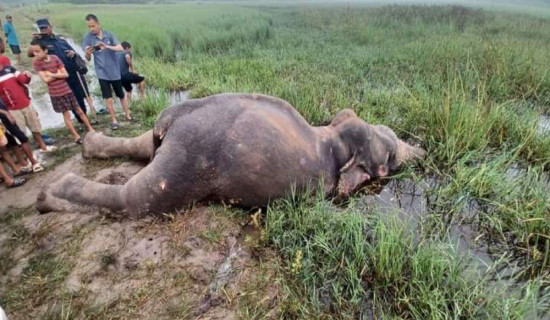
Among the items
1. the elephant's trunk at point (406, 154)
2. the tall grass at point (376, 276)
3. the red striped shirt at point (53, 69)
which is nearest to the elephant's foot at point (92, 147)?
the red striped shirt at point (53, 69)

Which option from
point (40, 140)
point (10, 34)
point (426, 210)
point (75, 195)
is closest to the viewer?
point (75, 195)

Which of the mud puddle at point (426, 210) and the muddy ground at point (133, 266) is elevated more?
the muddy ground at point (133, 266)

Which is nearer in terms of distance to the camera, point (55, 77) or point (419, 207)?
point (419, 207)

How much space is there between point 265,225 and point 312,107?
2742mm

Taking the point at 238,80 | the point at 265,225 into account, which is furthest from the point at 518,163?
the point at 238,80

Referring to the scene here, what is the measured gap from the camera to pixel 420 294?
2223 millimetres

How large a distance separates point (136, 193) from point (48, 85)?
2684 millimetres

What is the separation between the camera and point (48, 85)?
438 cm

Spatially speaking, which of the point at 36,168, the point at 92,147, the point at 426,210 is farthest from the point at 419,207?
the point at 36,168

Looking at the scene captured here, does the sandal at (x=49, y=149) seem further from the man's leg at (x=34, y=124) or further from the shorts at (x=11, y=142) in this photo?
the shorts at (x=11, y=142)

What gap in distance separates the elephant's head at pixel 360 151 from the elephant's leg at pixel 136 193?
1.47 m

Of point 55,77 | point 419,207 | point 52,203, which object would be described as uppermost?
point 55,77

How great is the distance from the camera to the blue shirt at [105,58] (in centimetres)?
491

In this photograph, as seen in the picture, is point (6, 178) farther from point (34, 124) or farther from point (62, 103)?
point (62, 103)
